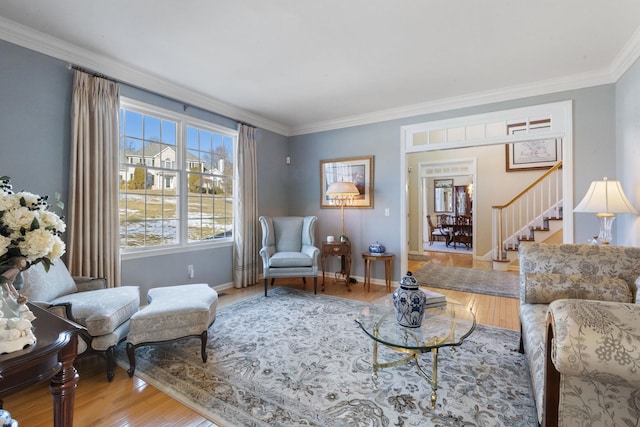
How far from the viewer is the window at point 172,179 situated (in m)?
3.33

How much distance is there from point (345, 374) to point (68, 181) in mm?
2922

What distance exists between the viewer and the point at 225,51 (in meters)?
2.76

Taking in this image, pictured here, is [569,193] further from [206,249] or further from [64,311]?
[64,311]

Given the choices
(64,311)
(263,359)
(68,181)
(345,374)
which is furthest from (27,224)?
(68,181)

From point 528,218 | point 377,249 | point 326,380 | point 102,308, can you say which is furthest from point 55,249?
point 528,218

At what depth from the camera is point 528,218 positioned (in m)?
5.88

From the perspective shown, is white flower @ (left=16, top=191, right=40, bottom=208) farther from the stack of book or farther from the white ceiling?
the stack of book

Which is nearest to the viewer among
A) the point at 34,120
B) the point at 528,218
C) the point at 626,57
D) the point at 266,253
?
the point at 34,120

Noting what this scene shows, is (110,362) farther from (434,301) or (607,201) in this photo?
(607,201)

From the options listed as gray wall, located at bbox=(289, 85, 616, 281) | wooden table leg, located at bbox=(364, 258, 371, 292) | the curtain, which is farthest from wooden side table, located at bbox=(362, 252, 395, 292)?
the curtain

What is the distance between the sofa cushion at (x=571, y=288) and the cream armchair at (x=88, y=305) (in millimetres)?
2901

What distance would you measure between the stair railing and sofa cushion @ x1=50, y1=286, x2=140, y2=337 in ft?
19.3

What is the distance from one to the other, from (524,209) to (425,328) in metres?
5.21

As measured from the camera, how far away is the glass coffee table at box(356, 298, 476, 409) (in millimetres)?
1730
